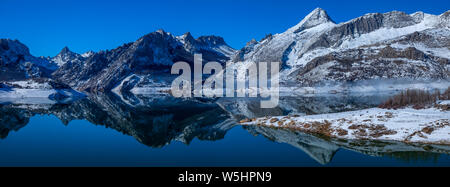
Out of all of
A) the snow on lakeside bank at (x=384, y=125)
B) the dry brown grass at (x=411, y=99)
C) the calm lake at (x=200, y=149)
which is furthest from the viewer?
the dry brown grass at (x=411, y=99)

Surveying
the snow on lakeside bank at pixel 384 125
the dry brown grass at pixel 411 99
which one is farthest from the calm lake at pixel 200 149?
the dry brown grass at pixel 411 99

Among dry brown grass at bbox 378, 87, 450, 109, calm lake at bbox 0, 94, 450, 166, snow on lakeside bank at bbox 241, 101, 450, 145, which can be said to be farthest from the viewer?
dry brown grass at bbox 378, 87, 450, 109

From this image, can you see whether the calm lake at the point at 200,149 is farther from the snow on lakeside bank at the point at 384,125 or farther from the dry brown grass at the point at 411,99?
the dry brown grass at the point at 411,99

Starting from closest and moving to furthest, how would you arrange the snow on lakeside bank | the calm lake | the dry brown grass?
the calm lake
the snow on lakeside bank
the dry brown grass

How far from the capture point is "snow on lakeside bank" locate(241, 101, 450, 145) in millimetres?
32125

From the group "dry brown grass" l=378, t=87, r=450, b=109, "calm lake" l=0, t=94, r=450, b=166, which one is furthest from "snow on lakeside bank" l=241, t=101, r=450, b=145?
"dry brown grass" l=378, t=87, r=450, b=109

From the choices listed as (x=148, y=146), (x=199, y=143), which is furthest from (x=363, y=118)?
(x=148, y=146)

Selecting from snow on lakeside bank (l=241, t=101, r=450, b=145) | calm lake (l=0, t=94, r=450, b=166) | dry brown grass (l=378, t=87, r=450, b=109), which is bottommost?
calm lake (l=0, t=94, r=450, b=166)

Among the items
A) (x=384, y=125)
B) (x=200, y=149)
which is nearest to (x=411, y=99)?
(x=384, y=125)

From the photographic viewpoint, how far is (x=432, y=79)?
168 meters

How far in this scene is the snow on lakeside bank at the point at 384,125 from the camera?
32.1 m

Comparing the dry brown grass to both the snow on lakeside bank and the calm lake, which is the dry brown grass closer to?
the snow on lakeside bank
